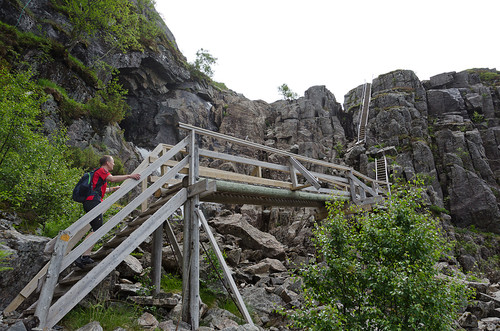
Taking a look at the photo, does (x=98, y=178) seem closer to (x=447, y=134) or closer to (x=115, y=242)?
(x=115, y=242)

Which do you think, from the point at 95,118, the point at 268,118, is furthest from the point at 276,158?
the point at 95,118

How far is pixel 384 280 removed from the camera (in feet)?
17.7

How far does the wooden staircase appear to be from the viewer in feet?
109

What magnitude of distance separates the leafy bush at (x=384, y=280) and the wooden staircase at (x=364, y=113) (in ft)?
93.1

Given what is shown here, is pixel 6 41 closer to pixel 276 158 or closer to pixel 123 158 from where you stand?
pixel 123 158

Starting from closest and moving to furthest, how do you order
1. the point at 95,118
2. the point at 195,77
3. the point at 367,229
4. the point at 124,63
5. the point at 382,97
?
the point at 367,229, the point at 95,118, the point at 124,63, the point at 382,97, the point at 195,77

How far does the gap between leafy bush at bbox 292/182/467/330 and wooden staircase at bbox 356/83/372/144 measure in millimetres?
28388

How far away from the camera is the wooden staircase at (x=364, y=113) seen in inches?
1313

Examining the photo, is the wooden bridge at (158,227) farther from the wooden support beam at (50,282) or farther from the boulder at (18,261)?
the boulder at (18,261)

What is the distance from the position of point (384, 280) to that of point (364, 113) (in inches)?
1341

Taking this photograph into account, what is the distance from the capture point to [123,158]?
21750 millimetres

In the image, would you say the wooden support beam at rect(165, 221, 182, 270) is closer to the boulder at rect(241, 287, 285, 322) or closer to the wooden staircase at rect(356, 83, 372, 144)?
the boulder at rect(241, 287, 285, 322)

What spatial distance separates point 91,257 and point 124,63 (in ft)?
91.5

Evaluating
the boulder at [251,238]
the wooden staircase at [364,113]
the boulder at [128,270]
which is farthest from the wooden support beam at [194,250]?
the wooden staircase at [364,113]
